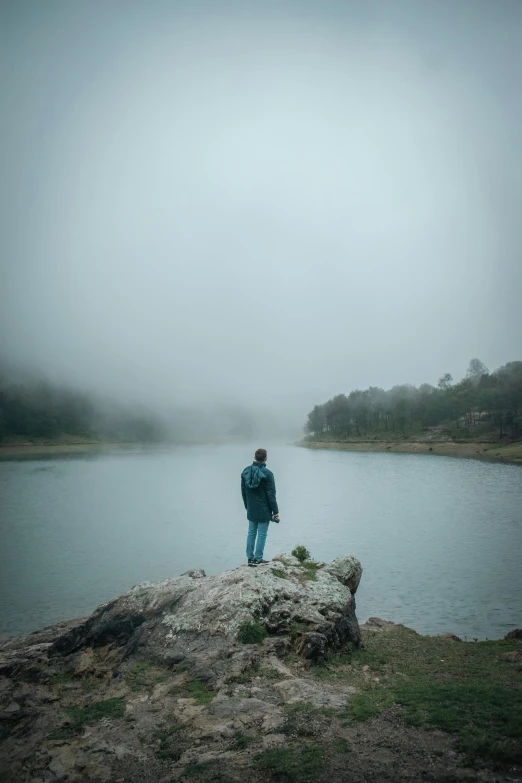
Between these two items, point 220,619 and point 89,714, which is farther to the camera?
point 220,619

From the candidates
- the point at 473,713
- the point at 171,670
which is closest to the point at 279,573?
the point at 171,670

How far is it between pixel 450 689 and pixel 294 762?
375 centimetres

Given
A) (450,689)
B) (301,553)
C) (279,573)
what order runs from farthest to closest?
(301,553)
(279,573)
(450,689)

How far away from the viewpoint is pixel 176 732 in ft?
24.9

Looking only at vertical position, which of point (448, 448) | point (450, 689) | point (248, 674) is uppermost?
point (450, 689)

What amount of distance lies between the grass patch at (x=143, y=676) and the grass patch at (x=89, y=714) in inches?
26.4

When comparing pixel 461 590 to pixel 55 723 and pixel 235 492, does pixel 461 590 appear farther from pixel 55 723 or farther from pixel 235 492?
pixel 235 492

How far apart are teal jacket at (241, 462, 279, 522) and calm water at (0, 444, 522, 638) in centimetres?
871

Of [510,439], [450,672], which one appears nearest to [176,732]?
[450,672]

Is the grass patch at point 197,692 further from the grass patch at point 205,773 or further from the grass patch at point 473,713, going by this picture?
the grass patch at point 473,713

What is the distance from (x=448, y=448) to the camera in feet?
430

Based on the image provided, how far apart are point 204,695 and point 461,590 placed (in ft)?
59.8

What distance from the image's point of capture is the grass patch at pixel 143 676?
9719 mm

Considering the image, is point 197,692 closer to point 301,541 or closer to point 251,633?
point 251,633
